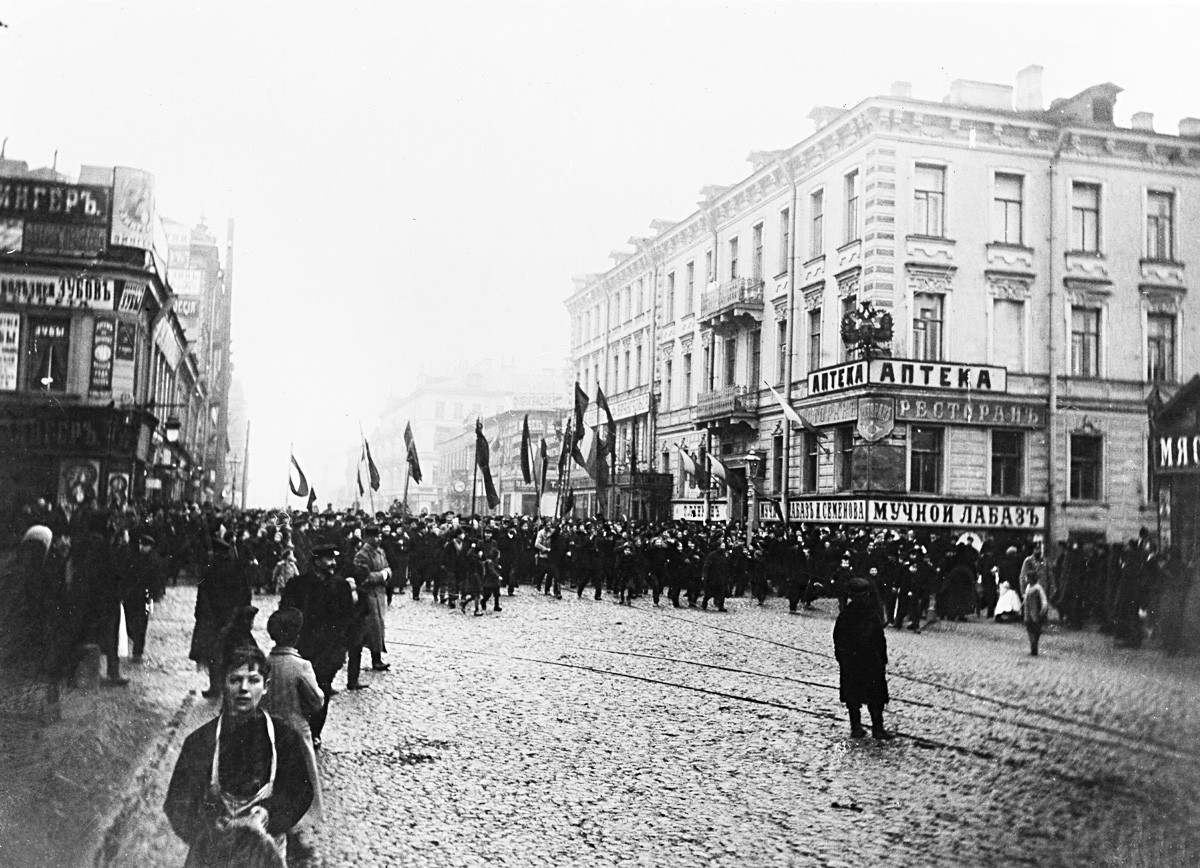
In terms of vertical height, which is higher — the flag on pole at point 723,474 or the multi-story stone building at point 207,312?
the multi-story stone building at point 207,312

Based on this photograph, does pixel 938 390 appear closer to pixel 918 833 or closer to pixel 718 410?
pixel 718 410

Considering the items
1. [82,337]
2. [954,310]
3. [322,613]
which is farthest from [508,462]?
[322,613]

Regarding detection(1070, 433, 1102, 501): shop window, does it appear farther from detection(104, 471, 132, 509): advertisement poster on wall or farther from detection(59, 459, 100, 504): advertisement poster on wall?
detection(104, 471, 132, 509): advertisement poster on wall

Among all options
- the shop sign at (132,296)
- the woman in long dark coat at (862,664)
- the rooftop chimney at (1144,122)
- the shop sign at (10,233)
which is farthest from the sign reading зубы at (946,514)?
the shop sign at (132,296)

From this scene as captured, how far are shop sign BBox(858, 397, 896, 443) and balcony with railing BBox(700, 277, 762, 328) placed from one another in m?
9.04

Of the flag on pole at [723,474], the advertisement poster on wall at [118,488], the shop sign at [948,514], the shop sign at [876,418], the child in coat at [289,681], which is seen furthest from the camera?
the flag on pole at [723,474]

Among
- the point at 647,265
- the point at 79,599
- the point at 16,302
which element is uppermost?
the point at 647,265

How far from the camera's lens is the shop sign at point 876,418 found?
26125mm

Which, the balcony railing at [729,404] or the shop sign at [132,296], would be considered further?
the balcony railing at [729,404]

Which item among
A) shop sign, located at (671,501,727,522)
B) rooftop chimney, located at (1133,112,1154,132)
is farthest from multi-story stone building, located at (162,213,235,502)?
rooftop chimney, located at (1133,112,1154,132)

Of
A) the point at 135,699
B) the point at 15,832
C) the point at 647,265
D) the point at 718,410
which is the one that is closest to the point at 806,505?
the point at 718,410

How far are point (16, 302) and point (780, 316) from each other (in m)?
23.6

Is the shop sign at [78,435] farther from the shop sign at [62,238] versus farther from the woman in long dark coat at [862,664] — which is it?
the woman in long dark coat at [862,664]

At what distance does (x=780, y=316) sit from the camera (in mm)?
33281
